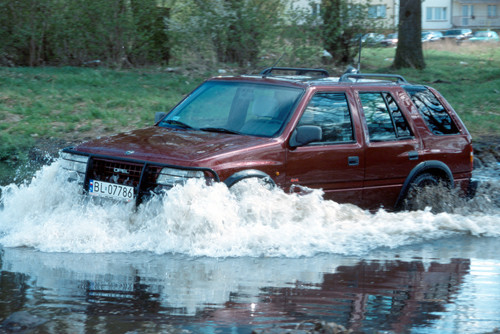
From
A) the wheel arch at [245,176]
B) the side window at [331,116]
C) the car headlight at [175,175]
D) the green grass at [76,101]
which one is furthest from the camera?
the green grass at [76,101]

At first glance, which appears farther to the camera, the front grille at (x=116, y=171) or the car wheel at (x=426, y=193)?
the car wheel at (x=426, y=193)

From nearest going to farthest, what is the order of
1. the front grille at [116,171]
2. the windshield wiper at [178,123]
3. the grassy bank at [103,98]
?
the front grille at [116,171] < the windshield wiper at [178,123] < the grassy bank at [103,98]

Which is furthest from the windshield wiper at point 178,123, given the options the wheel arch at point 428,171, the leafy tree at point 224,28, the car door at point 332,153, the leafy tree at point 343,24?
the leafy tree at point 343,24

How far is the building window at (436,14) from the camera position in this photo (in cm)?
7612

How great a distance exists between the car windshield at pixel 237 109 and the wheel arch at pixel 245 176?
513 millimetres

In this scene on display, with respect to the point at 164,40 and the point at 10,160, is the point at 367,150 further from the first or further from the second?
the point at 164,40

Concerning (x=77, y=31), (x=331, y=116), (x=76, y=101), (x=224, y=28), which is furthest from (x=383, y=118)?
(x=77, y=31)

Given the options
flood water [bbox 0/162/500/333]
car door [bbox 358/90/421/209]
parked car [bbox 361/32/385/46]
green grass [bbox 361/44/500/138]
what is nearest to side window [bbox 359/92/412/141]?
car door [bbox 358/90/421/209]

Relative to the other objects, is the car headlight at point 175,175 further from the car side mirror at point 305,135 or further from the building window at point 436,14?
the building window at point 436,14

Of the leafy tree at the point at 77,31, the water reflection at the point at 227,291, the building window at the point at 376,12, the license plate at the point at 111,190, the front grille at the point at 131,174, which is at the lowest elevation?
the water reflection at the point at 227,291

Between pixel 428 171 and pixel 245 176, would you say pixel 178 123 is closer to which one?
pixel 245 176

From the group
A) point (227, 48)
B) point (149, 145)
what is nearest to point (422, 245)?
point (149, 145)

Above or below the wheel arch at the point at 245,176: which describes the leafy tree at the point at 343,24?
above

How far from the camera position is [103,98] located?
15570 mm
